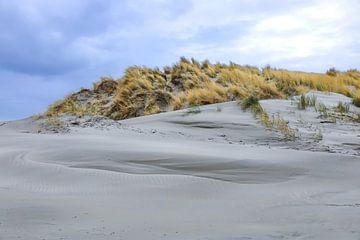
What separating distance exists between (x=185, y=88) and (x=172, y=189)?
470 inches

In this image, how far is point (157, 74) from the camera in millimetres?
18031

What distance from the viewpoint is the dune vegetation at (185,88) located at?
1494 centimetres

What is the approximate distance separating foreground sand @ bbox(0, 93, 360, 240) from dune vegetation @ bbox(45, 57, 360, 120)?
22.2 feet

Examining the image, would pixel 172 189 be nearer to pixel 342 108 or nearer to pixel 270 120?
pixel 270 120

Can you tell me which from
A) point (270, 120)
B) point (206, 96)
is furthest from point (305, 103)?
point (206, 96)

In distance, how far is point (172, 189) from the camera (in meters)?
4.68

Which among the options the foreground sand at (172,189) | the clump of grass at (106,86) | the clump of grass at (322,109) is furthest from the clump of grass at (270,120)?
the clump of grass at (106,86)

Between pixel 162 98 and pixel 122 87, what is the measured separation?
6.24 ft

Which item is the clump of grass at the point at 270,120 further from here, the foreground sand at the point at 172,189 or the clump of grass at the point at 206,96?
the clump of grass at the point at 206,96

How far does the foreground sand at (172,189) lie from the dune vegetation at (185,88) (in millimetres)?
6757

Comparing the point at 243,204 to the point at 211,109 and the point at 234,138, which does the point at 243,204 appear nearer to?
the point at 234,138

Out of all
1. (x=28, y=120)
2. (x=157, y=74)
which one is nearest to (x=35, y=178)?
(x=28, y=120)

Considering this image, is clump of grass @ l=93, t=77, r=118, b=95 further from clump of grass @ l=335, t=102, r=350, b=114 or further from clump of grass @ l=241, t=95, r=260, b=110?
clump of grass @ l=335, t=102, r=350, b=114

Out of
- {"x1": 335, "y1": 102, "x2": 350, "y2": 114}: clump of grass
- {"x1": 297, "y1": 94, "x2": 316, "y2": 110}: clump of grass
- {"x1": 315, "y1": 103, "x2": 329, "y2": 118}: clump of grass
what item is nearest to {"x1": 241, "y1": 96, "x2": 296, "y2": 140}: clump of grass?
{"x1": 315, "y1": 103, "x2": 329, "y2": 118}: clump of grass
